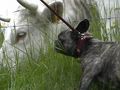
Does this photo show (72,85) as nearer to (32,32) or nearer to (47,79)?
(47,79)

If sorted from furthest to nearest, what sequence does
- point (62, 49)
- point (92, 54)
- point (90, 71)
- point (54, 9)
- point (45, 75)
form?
point (54, 9), point (45, 75), point (62, 49), point (92, 54), point (90, 71)

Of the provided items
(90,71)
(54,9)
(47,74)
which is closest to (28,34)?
(54,9)

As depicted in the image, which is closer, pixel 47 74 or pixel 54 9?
pixel 47 74

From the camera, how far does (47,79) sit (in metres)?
Answer: 5.29

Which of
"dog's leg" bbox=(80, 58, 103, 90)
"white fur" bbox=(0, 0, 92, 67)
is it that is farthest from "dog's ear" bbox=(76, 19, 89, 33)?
"white fur" bbox=(0, 0, 92, 67)

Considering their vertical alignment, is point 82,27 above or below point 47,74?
above

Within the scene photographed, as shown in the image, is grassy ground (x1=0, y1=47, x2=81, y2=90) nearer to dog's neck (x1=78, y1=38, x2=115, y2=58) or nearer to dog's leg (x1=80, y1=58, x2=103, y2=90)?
dog's neck (x1=78, y1=38, x2=115, y2=58)

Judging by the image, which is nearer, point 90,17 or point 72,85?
point 72,85

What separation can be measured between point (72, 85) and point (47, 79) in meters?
0.26

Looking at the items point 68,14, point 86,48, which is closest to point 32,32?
point 68,14

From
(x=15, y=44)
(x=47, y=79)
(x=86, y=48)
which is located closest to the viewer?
(x=86, y=48)

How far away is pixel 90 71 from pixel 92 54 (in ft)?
0.81

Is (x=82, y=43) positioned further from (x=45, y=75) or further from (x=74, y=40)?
(x=45, y=75)

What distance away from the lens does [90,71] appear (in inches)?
182
